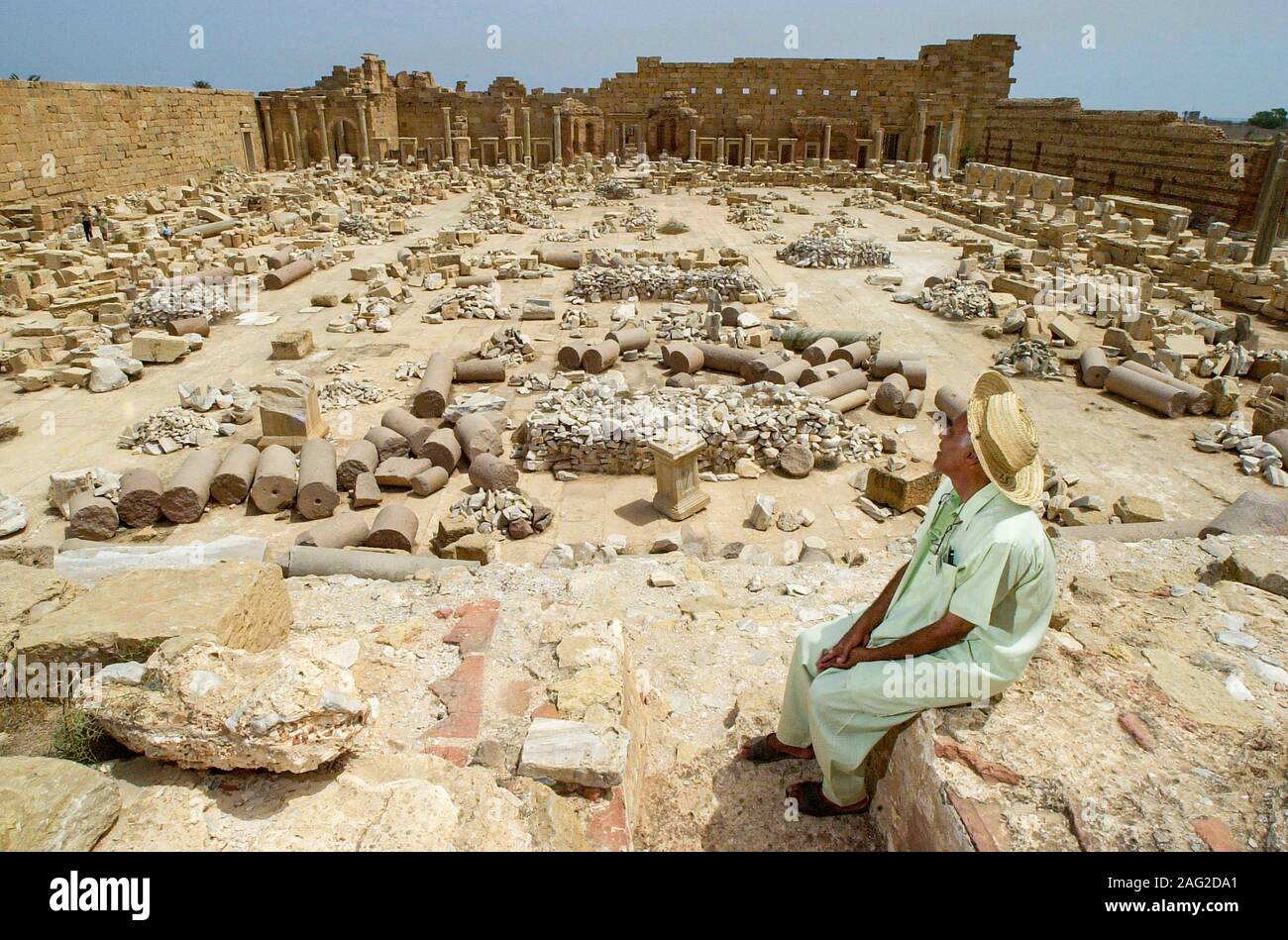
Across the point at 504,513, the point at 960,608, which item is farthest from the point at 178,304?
the point at 960,608

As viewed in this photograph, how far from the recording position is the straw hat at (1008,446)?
9.20 ft

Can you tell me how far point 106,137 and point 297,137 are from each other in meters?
11.3

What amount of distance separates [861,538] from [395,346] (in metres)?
9.21

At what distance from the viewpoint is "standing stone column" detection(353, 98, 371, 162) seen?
111 feet

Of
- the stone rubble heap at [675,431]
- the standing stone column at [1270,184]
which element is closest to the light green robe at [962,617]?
the stone rubble heap at [675,431]

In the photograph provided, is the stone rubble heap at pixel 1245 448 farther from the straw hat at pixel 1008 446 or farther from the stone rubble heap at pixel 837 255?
the stone rubble heap at pixel 837 255

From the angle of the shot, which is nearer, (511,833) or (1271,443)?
(511,833)

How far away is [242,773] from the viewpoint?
292 cm

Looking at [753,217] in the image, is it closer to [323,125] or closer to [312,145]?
[323,125]

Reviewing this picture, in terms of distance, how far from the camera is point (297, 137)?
3428 cm

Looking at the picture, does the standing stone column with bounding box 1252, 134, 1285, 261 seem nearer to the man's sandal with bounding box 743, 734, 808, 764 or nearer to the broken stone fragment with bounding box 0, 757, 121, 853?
the man's sandal with bounding box 743, 734, 808, 764
